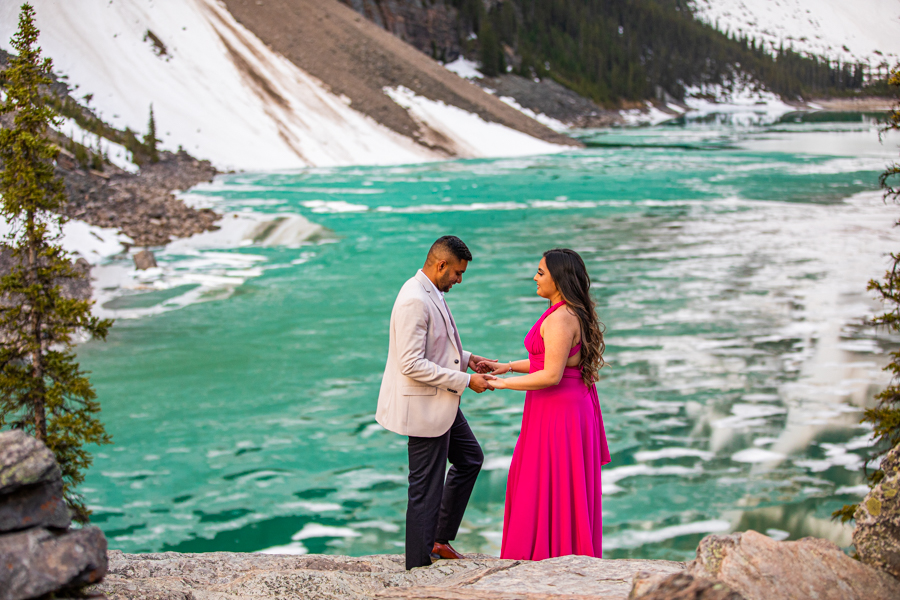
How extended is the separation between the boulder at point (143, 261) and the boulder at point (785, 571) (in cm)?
1389

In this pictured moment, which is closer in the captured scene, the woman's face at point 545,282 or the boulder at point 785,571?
the boulder at point 785,571

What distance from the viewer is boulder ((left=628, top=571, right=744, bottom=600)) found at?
2.30 meters

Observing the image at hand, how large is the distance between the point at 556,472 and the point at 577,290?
1016 mm

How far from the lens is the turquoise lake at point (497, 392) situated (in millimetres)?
6383

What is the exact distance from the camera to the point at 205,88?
33656mm

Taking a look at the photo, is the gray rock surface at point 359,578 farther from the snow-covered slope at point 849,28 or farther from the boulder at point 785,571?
the snow-covered slope at point 849,28

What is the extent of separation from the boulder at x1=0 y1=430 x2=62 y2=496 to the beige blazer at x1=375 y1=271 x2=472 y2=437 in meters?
1.56

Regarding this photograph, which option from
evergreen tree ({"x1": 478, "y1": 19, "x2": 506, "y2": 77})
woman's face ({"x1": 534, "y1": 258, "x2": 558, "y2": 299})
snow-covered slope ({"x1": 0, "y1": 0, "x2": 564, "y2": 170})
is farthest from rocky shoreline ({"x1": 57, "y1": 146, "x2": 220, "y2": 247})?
evergreen tree ({"x1": 478, "y1": 19, "x2": 506, "y2": 77})

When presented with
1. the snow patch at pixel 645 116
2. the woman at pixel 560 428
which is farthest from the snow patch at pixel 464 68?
the woman at pixel 560 428

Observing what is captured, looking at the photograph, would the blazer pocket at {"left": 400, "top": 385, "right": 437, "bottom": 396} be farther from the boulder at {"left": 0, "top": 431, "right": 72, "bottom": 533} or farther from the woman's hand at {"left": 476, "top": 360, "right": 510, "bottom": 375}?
the boulder at {"left": 0, "top": 431, "right": 72, "bottom": 533}

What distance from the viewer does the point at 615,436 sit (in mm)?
7754

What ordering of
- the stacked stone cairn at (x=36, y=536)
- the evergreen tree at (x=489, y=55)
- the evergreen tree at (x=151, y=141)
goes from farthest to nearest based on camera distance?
1. the evergreen tree at (x=489, y=55)
2. the evergreen tree at (x=151, y=141)
3. the stacked stone cairn at (x=36, y=536)

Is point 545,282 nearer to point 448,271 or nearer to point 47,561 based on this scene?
point 448,271

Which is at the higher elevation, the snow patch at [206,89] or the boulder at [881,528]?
the snow patch at [206,89]
